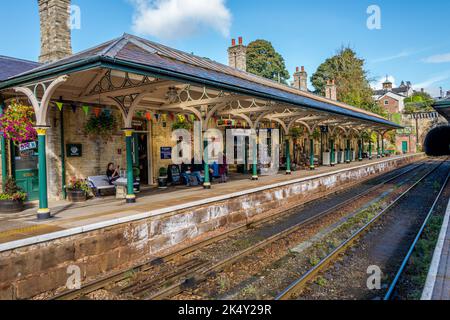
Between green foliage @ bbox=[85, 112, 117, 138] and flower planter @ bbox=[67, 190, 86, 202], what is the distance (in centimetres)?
189

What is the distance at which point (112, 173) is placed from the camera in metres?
9.41

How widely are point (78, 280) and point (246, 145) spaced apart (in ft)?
38.7

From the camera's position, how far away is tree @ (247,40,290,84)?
47.7 meters

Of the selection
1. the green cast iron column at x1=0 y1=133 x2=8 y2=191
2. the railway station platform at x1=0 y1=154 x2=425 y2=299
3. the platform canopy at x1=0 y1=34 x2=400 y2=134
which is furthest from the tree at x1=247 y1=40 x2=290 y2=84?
the green cast iron column at x1=0 y1=133 x2=8 y2=191

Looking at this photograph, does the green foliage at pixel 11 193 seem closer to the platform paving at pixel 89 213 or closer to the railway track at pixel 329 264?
the platform paving at pixel 89 213

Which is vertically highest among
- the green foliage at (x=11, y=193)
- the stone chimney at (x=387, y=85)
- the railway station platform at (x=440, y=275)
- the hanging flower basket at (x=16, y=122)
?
the stone chimney at (x=387, y=85)

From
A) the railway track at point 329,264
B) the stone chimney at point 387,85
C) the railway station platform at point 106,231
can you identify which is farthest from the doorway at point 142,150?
the stone chimney at point 387,85

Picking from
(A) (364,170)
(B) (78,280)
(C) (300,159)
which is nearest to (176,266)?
(B) (78,280)

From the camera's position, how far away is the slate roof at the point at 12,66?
793cm

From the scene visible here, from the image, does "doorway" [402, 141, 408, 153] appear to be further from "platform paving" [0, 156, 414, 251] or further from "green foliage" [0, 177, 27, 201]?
"green foliage" [0, 177, 27, 201]

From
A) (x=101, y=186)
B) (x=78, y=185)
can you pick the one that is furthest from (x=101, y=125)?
(x=78, y=185)

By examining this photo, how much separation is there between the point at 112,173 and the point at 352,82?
39.4 m

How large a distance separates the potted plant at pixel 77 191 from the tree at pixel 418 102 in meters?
46.9
